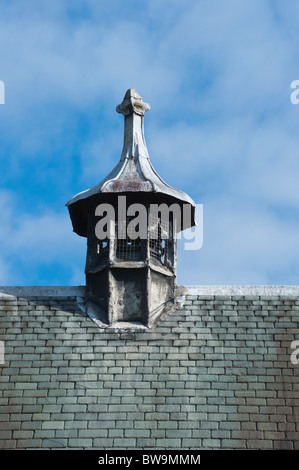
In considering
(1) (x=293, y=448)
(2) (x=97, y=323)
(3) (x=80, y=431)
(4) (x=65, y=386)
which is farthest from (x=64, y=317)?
(1) (x=293, y=448)

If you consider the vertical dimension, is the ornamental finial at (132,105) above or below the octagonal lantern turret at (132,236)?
above

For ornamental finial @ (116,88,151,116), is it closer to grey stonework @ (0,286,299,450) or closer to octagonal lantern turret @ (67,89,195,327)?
octagonal lantern turret @ (67,89,195,327)

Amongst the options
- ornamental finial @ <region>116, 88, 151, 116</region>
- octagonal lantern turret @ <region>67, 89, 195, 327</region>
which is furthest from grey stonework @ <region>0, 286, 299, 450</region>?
ornamental finial @ <region>116, 88, 151, 116</region>

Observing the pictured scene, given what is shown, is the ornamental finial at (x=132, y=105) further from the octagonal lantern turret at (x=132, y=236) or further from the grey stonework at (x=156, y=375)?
the grey stonework at (x=156, y=375)

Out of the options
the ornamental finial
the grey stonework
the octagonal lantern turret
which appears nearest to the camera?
the grey stonework

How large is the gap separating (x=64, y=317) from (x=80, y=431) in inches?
110

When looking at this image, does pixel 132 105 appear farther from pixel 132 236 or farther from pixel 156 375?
pixel 156 375

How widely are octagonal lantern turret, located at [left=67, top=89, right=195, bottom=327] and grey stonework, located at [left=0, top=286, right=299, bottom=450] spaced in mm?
450

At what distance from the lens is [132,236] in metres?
16.5

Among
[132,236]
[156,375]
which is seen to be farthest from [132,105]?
[156,375]

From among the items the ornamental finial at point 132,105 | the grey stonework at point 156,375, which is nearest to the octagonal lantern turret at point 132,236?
the ornamental finial at point 132,105

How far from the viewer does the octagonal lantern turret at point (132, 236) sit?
1584 centimetres

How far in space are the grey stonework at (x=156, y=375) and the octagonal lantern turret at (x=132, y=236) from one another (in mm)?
450

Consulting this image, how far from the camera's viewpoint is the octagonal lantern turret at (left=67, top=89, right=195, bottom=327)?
15836 millimetres
